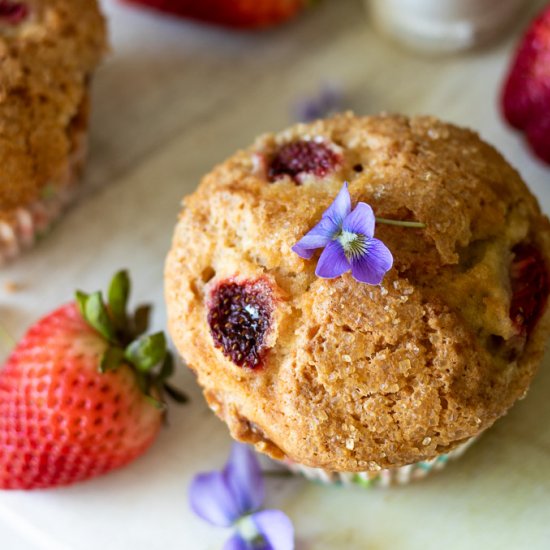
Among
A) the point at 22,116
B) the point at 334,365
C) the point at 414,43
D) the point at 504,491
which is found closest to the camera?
the point at 334,365

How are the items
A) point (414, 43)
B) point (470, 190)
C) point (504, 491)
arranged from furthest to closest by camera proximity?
point (414, 43)
point (504, 491)
point (470, 190)

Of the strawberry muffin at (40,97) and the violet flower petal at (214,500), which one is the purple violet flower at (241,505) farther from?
the strawberry muffin at (40,97)

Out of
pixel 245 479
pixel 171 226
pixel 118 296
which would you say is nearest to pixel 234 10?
pixel 171 226

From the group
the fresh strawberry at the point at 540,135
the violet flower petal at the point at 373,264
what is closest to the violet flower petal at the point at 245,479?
the violet flower petal at the point at 373,264

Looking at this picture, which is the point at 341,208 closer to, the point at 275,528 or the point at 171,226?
the point at 275,528

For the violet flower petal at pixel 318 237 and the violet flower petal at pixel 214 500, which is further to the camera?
the violet flower petal at pixel 214 500

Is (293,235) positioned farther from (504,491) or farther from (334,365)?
(504,491)

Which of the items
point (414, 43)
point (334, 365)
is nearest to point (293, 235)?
point (334, 365)
